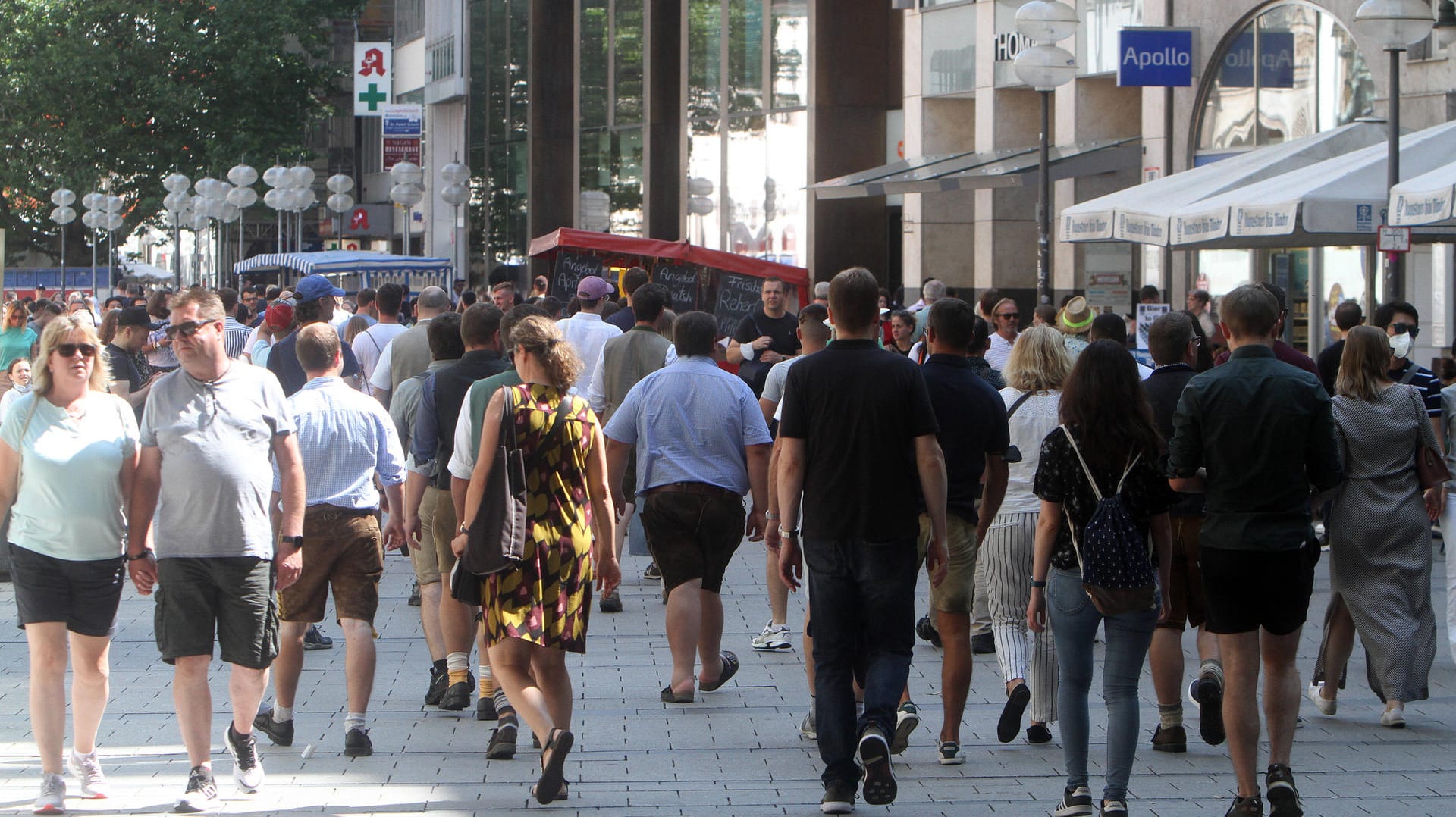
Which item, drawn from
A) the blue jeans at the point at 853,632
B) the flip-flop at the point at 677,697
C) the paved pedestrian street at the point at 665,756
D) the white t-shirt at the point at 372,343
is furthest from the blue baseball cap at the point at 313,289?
the blue jeans at the point at 853,632

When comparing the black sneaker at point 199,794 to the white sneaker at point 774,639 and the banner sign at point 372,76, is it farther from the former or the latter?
the banner sign at point 372,76

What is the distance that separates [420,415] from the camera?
25.7 ft

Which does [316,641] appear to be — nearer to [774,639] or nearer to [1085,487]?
[774,639]

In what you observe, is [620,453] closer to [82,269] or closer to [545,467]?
[545,467]

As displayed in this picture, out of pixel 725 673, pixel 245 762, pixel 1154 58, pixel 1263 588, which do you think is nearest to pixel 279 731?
pixel 245 762

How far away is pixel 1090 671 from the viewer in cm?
611

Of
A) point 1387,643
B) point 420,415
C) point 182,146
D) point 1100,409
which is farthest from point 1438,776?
point 182,146

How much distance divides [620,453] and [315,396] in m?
1.52

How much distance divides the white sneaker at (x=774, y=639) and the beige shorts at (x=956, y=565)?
7.57 feet

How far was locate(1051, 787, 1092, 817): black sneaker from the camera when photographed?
5.97 m

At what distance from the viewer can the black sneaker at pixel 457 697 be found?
25.6 feet

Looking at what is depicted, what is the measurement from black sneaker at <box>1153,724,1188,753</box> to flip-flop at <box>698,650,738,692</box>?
199 centimetres

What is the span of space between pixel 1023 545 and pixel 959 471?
64cm

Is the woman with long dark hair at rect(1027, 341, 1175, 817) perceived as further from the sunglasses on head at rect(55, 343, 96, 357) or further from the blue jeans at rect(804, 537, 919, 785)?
the sunglasses on head at rect(55, 343, 96, 357)
